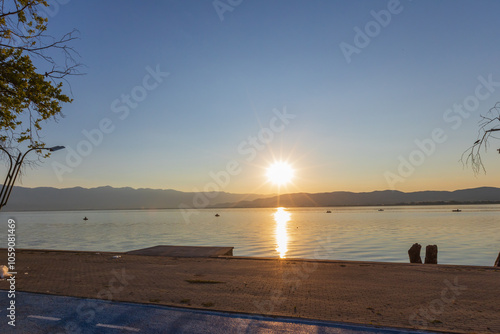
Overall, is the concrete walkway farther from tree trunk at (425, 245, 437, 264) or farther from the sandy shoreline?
tree trunk at (425, 245, 437, 264)

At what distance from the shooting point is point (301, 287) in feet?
30.1

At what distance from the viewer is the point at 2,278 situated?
10.4 m

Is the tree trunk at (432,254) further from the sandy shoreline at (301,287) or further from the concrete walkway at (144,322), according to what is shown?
the concrete walkway at (144,322)

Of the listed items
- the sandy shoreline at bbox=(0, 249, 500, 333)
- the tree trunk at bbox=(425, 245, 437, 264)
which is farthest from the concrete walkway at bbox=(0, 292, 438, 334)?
the tree trunk at bbox=(425, 245, 437, 264)

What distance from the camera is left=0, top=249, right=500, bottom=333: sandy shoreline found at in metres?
6.81

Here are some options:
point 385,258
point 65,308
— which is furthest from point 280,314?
point 385,258

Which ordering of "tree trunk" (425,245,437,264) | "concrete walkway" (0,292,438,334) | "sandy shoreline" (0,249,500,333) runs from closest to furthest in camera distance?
"concrete walkway" (0,292,438,334)
"sandy shoreline" (0,249,500,333)
"tree trunk" (425,245,437,264)

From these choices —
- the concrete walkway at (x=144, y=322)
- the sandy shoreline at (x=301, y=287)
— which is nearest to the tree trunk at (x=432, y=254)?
the sandy shoreline at (x=301, y=287)

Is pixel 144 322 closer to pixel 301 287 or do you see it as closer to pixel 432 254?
pixel 301 287

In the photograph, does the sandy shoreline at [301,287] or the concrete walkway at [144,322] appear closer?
the concrete walkway at [144,322]

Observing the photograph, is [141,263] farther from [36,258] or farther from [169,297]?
[169,297]

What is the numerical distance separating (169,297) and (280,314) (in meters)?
3.00

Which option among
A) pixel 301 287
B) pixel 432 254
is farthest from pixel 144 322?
pixel 432 254

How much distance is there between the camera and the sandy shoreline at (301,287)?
22.3 feet
